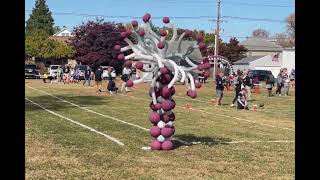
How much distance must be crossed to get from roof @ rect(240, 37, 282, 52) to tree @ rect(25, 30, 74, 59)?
186ft

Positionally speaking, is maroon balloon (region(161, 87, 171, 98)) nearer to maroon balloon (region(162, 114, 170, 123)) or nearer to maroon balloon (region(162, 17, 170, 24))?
maroon balloon (region(162, 114, 170, 123))

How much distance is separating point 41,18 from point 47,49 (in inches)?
2281

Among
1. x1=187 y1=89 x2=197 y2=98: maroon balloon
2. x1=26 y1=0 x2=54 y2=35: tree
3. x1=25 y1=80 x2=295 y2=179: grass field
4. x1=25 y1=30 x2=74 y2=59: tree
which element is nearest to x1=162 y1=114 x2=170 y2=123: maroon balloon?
x1=25 y1=80 x2=295 y2=179: grass field

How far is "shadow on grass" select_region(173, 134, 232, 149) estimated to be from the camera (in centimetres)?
1138

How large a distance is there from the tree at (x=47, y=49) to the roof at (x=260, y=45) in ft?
186

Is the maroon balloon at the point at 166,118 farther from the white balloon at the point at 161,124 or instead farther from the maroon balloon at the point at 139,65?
the maroon balloon at the point at 139,65

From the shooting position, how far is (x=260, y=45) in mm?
128625
